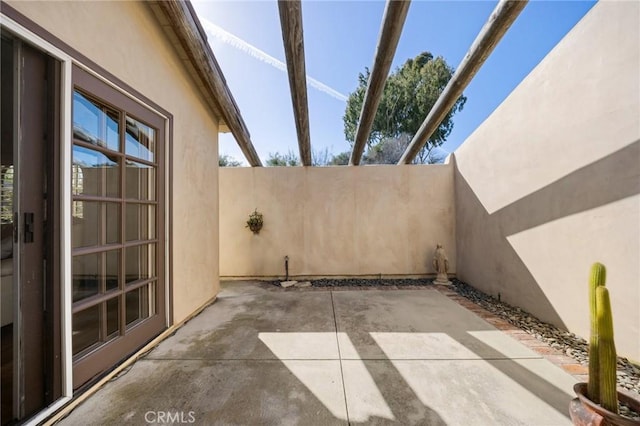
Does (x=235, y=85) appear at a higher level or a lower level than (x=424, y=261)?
higher

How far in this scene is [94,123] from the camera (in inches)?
→ 73.3

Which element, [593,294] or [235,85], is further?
[235,85]

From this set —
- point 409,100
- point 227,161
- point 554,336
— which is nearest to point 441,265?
point 554,336

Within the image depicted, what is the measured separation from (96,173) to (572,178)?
15.4 feet

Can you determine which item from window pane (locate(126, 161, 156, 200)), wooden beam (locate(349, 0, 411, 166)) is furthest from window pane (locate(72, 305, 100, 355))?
wooden beam (locate(349, 0, 411, 166))

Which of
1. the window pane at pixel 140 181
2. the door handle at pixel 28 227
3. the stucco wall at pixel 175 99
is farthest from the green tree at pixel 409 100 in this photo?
the door handle at pixel 28 227

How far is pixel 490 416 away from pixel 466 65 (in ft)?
11.2

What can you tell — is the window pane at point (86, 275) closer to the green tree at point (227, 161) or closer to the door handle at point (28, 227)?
the door handle at point (28, 227)

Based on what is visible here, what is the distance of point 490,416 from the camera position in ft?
4.99

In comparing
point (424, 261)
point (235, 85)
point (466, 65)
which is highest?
point (235, 85)

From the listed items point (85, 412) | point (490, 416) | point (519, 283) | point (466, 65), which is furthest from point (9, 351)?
point (519, 283)

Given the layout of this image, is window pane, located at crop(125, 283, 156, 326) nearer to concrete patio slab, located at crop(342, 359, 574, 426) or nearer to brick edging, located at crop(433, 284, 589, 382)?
concrete patio slab, located at crop(342, 359, 574, 426)

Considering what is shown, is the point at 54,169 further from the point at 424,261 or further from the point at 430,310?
the point at 424,261

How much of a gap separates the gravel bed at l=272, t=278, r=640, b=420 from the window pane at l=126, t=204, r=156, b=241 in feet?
9.32
